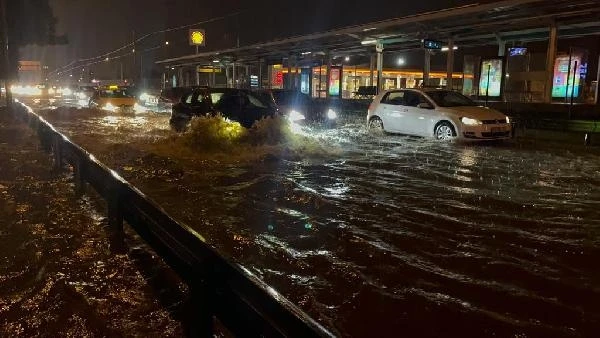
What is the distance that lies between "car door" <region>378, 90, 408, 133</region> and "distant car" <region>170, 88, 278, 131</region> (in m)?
3.50

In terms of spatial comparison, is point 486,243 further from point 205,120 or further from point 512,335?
point 205,120

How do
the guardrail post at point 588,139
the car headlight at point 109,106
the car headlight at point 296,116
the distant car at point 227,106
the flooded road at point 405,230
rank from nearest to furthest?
1. the flooded road at point 405,230
2. the guardrail post at point 588,139
3. the distant car at point 227,106
4. the car headlight at point 296,116
5. the car headlight at point 109,106

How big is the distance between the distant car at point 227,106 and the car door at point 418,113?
412cm

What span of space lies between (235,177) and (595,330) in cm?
698

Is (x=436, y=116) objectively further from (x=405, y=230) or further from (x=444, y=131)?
(x=405, y=230)

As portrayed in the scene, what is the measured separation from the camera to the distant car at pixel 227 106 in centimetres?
1641

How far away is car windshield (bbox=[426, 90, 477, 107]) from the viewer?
51.0 feet

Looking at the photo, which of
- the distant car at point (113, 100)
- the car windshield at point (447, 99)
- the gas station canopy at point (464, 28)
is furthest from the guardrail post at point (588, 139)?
the distant car at point (113, 100)

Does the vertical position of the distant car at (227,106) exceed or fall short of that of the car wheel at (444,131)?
it exceeds it

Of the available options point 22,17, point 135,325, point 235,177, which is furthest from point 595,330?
point 22,17

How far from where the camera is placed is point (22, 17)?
42375mm

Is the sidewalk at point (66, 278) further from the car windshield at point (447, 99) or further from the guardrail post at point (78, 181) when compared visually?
the car windshield at point (447, 99)

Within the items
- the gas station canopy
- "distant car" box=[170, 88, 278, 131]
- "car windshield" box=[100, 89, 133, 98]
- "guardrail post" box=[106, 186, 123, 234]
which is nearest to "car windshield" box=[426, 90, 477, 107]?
the gas station canopy

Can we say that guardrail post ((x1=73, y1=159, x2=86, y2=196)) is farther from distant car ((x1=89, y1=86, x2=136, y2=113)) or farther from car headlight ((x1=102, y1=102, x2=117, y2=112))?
car headlight ((x1=102, y1=102, x2=117, y2=112))
